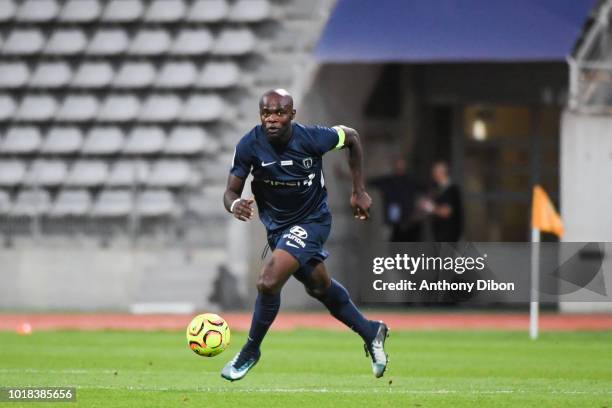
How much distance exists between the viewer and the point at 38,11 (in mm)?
26656

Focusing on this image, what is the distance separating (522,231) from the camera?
91.1 ft

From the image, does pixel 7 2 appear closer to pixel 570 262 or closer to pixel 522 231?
pixel 522 231

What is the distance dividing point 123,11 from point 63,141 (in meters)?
2.57

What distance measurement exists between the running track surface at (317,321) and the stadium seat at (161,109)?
13.5 feet

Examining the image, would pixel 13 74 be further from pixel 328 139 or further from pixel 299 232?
pixel 299 232

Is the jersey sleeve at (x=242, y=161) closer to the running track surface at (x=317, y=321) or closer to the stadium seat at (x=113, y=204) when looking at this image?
the running track surface at (x=317, y=321)

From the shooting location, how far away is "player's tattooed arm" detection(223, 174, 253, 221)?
408 inches

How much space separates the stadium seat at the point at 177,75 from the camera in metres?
25.9

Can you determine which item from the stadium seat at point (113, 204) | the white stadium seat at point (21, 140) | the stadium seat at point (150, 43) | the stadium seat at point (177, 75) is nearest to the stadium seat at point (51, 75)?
the white stadium seat at point (21, 140)

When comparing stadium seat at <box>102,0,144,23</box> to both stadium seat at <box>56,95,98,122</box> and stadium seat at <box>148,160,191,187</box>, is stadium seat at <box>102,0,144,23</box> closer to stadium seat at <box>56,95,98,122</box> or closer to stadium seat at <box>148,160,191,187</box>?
stadium seat at <box>56,95,98,122</box>

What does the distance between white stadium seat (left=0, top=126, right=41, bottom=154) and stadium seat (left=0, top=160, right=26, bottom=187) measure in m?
0.22

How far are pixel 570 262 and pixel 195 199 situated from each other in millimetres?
11248

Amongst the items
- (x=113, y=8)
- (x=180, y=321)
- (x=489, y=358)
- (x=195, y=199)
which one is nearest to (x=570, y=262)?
(x=489, y=358)

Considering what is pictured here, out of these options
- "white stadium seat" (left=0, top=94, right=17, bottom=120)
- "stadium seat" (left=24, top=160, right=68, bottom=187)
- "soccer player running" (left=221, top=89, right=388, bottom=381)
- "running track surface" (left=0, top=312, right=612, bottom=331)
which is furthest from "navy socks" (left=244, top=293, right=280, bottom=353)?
"white stadium seat" (left=0, top=94, right=17, bottom=120)
